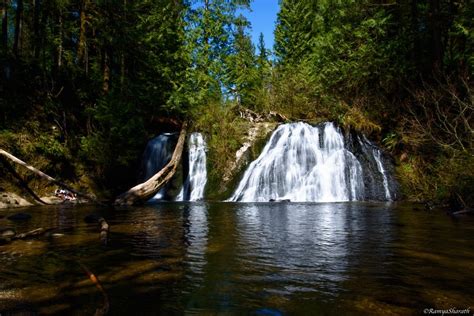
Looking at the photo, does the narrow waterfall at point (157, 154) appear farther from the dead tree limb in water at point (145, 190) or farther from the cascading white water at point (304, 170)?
the cascading white water at point (304, 170)

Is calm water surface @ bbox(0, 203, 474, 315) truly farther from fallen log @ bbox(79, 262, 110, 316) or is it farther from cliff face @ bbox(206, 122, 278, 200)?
cliff face @ bbox(206, 122, 278, 200)

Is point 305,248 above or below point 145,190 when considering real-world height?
below

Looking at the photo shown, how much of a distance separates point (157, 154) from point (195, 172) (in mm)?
2437

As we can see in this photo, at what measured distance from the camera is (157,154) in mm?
20391

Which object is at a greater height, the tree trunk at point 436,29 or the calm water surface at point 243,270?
the tree trunk at point 436,29

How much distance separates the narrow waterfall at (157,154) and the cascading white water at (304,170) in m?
4.73

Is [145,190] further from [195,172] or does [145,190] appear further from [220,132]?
[220,132]

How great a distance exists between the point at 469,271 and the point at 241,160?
49.5 feet

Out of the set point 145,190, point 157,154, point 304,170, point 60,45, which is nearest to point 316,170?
point 304,170

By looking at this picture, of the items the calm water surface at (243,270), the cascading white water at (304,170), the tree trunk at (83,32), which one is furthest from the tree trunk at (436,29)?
the tree trunk at (83,32)

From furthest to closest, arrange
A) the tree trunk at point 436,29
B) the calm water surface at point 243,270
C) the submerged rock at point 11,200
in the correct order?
the tree trunk at point 436,29 → the submerged rock at point 11,200 → the calm water surface at point 243,270

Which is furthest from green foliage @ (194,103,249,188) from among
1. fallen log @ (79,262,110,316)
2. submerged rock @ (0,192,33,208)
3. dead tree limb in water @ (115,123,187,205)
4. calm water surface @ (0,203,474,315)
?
fallen log @ (79,262,110,316)

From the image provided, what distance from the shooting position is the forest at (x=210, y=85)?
1493cm

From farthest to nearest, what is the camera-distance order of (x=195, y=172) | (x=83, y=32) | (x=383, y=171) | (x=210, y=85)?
(x=210, y=85), (x=195, y=172), (x=83, y=32), (x=383, y=171)
